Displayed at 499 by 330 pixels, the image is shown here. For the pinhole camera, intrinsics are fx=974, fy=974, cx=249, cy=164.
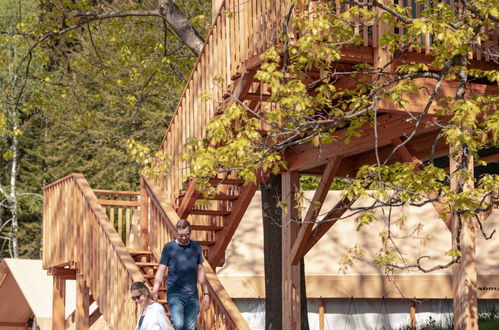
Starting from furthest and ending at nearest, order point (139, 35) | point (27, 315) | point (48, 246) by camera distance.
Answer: point (139, 35) < point (27, 315) < point (48, 246)

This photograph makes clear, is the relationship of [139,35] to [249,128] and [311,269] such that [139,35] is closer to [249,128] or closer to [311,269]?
[311,269]

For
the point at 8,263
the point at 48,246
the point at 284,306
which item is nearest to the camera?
the point at 284,306

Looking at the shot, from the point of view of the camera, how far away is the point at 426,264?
22906 mm

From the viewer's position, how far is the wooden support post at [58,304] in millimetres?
16859

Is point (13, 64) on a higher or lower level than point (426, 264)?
higher

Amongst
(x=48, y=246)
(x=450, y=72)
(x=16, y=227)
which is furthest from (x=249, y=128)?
(x=16, y=227)

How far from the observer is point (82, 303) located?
15.2 meters

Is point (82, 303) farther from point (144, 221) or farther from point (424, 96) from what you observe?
point (424, 96)

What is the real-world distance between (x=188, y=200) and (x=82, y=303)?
8.28 ft

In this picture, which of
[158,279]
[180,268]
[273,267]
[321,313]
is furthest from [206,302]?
[321,313]

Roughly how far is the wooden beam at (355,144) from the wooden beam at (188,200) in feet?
6.05

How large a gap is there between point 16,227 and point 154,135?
7.72 meters

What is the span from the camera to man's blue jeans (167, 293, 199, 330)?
10.7 m

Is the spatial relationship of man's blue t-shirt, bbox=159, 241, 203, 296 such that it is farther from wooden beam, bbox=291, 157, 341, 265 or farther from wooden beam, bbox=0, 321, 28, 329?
wooden beam, bbox=0, 321, 28, 329
